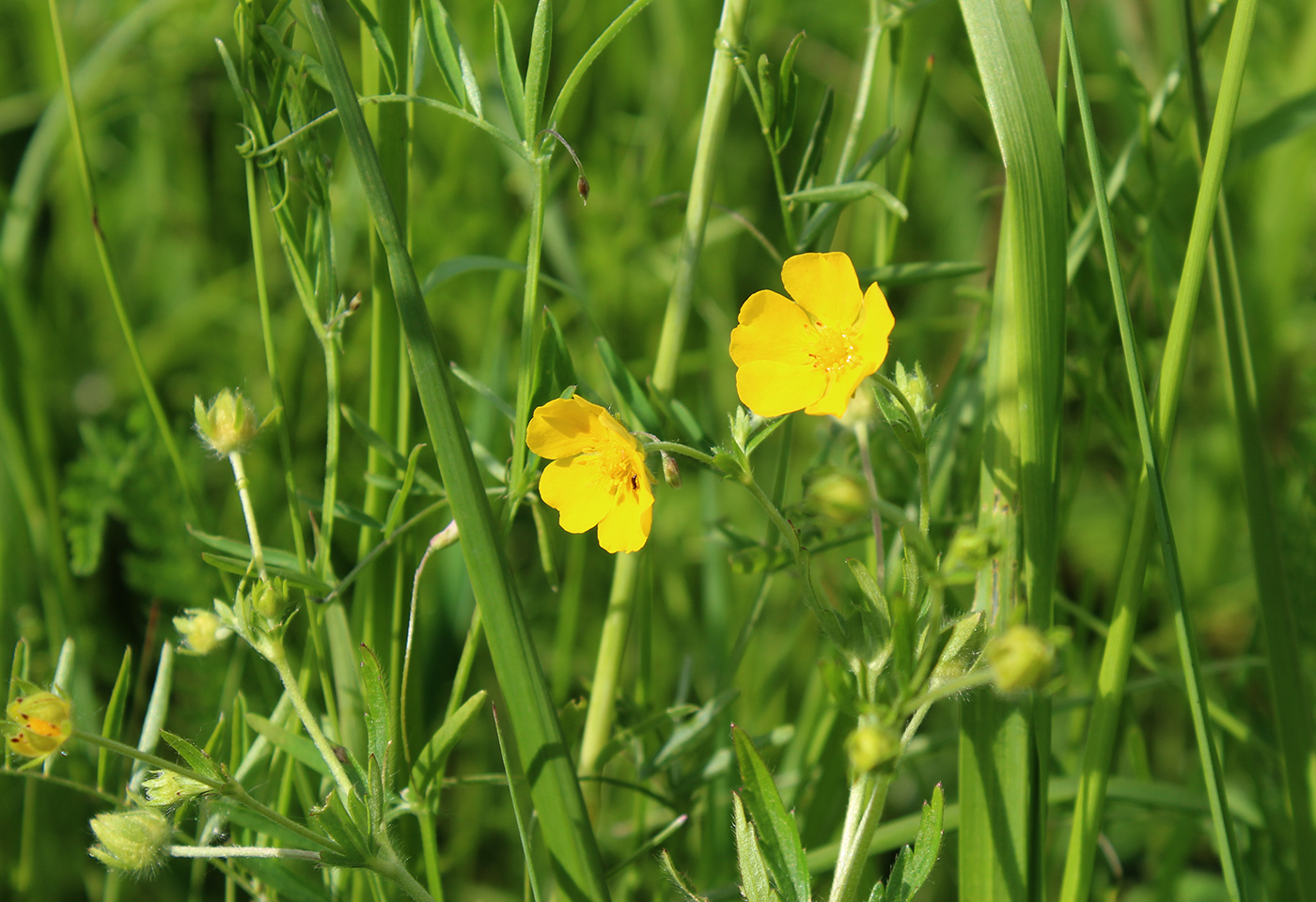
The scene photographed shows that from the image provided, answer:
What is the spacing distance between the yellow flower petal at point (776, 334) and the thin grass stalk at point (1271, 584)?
595mm

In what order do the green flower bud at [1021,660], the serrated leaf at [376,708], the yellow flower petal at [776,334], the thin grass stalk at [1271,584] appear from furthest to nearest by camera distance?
1. the thin grass stalk at [1271,584]
2. the yellow flower petal at [776,334]
3. the serrated leaf at [376,708]
4. the green flower bud at [1021,660]

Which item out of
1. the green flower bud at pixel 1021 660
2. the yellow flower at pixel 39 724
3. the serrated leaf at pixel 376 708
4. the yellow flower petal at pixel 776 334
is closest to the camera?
the green flower bud at pixel 1021 660

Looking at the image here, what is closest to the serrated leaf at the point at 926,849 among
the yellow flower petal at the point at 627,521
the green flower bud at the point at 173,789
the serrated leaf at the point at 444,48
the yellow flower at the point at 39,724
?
the yellow flower petal at the point at 627,521

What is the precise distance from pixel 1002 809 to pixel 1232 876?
0.25 meters

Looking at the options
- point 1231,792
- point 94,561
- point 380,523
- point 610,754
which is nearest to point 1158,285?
point 1231,792

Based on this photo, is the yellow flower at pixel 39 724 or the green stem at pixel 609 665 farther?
the green stem at pixel 609 665

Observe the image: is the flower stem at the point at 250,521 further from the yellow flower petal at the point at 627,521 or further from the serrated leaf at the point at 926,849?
the serrated leaf at the point at 926,849

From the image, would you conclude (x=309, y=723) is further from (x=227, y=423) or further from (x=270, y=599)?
(x=227, y=423)

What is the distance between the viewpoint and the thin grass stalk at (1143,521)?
3.51ft

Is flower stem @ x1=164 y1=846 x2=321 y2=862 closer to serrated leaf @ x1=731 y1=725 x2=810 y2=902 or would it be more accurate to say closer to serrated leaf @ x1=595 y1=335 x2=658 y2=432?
serrated leaf @ x1=731 y1=725 x2=810 y2=902

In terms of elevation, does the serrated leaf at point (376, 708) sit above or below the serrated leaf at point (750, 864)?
above

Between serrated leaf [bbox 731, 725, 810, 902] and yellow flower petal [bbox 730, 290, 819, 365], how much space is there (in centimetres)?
44

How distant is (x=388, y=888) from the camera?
1248mm

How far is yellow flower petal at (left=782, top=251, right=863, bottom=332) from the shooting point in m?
1.08
